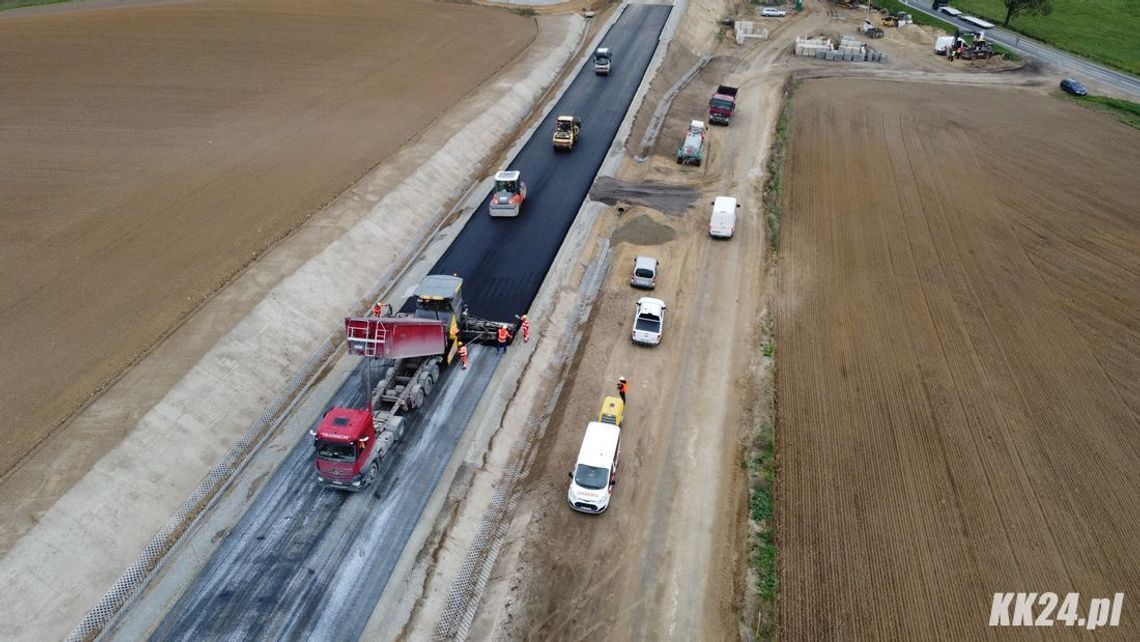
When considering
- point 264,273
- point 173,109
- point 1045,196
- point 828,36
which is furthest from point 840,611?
point 828,36

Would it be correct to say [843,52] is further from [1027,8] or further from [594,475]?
[594,475]

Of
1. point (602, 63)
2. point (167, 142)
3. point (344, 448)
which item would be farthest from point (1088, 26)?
point (167, 142)

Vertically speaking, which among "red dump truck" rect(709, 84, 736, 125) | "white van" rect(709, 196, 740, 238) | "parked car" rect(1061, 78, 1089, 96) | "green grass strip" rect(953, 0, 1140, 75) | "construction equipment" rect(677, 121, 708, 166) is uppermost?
"green grass strip" rect(953, 0, 1140, 75)

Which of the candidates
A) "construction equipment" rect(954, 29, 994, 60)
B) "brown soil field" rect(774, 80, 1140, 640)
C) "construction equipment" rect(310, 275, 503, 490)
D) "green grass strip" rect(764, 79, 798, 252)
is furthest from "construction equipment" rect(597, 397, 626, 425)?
"construction equipment" rect(954, 29, 994, 60)

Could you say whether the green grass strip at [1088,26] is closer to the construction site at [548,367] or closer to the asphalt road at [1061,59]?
the asphalt road at [1061,59]

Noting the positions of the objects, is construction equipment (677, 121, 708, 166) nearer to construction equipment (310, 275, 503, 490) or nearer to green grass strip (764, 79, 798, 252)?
green grass strip (764, 79, 798, 252)

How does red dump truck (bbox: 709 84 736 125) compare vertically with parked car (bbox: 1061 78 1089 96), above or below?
below
